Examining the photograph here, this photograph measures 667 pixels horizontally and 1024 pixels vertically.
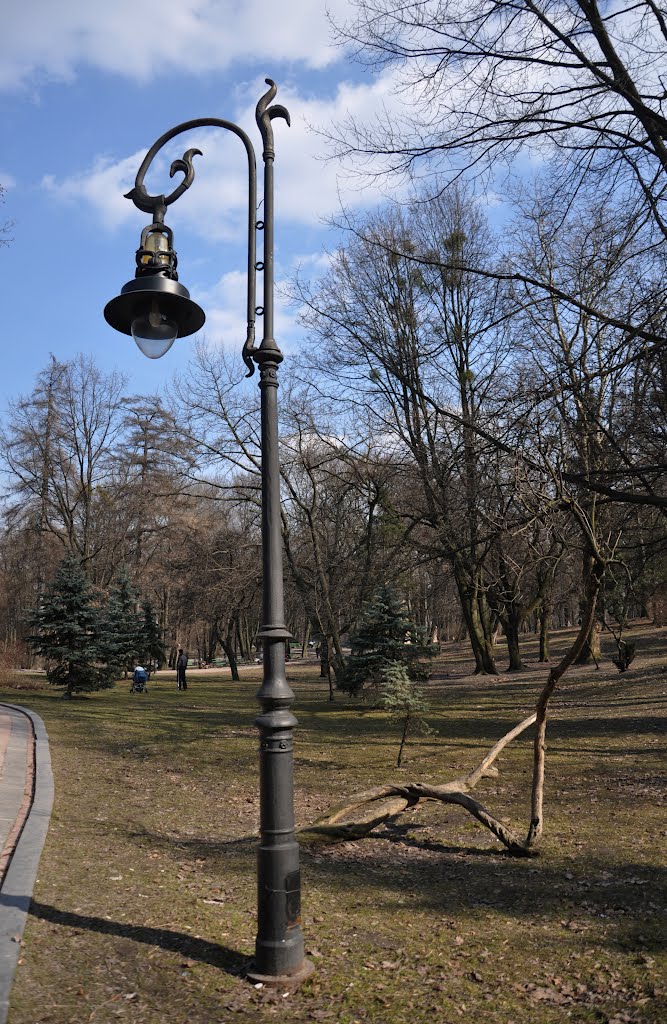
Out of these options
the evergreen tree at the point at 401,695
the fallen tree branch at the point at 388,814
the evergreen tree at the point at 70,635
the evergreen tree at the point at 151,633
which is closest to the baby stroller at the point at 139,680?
the evergreen tree at the point at 70,635

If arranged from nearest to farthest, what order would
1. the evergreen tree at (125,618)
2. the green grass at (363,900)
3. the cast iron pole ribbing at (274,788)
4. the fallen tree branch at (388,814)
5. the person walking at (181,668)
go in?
the green grass at (363,900), the cast iron pole ribbing at (274,788), the fallen tree branch at (388,814), the person walking at (181,668), the evergreen tree at (125,618)

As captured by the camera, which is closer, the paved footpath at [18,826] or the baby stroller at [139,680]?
the paved footpath at [18,826]

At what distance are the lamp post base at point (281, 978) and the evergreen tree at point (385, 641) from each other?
15.6 meters

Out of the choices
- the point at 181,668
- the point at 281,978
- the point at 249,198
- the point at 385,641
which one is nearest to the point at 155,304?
the point at 249,198

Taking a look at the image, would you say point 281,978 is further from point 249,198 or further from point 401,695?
point 401,695

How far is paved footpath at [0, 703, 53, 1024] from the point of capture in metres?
4.61

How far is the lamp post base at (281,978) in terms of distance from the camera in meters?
4.36

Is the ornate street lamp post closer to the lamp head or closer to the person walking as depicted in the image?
the lamp head

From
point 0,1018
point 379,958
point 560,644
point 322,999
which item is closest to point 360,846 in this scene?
point 379,958

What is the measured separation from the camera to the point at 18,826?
23.8 feet

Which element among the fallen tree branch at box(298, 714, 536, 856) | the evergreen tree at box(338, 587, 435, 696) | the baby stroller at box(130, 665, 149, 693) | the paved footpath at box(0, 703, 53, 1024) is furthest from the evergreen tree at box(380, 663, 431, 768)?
the baby stroller at box(130, 665, 149, 693)

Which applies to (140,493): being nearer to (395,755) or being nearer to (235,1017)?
(395,755)

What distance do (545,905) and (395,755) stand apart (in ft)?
24.8

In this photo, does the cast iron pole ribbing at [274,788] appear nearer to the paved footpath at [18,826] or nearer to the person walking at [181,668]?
the paved footpath at [18,826]
